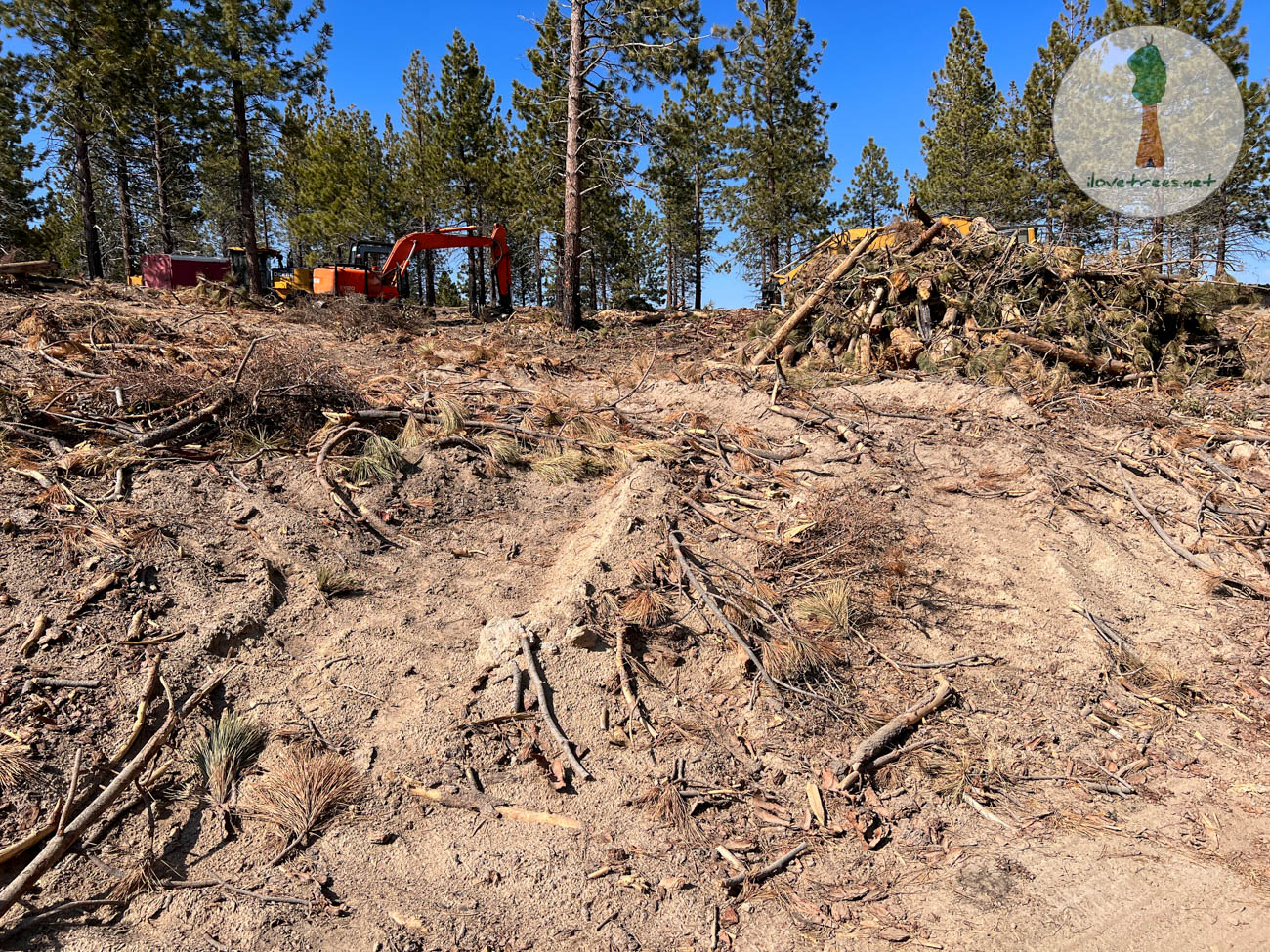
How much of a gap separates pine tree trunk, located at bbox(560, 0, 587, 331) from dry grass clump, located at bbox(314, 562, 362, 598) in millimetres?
11433

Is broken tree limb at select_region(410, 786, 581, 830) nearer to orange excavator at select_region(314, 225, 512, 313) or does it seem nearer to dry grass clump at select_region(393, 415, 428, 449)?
dry grass clump at select_region(393, 415, 428, 449)

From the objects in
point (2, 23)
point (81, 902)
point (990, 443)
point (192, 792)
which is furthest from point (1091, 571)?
point (2, 23)

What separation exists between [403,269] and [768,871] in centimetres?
1703

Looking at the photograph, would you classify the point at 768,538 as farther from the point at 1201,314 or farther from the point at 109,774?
the point at 1201,314

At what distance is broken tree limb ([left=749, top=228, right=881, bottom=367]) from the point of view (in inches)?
357

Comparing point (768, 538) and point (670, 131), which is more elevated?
point (670, 131)

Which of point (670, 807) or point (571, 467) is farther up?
point (571, 467)

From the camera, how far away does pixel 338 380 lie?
5.61 meters

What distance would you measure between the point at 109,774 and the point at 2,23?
22.7 metres

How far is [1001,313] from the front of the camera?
28.4 feet

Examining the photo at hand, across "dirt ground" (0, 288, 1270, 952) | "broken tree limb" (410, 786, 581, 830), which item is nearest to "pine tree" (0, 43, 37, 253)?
"dirt ground" (0, 288, 1270, 952)

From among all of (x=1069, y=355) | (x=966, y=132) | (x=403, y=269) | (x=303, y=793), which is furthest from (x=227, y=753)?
(x=966, y=132)

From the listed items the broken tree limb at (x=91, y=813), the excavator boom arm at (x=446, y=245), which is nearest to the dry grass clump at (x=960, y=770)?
the broken tree limb at (x=91, y=813)

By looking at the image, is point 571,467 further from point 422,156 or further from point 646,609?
point 422,156
